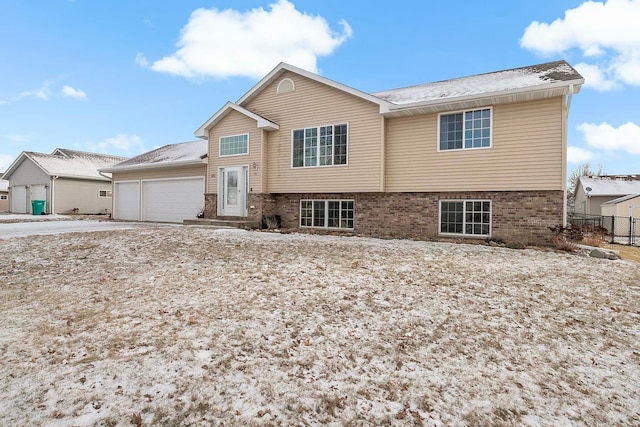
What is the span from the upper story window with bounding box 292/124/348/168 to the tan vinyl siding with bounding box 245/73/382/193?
20 centimetres

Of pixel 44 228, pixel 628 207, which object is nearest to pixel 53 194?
pixel 44 228

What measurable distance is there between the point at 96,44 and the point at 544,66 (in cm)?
1767

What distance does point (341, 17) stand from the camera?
1481 cm

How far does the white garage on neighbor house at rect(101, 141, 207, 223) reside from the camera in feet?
55.6

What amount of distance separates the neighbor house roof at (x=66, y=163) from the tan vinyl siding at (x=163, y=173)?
8.03 meters

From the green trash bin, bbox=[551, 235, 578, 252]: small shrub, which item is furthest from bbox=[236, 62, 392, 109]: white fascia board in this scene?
the green trash bin

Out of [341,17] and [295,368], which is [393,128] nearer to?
[341,17]

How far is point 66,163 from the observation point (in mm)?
26812

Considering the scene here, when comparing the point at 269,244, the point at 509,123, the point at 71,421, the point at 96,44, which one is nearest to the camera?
the point at 71,421

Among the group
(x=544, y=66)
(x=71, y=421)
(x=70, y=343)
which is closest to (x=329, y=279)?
(x=70, y=343)

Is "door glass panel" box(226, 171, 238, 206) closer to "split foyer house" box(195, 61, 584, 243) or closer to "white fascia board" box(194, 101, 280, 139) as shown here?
"split foyer house" box(195, 61, 584, 243)

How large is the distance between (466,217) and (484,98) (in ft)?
12.3

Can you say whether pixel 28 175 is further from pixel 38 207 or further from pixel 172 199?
pixel 172 199

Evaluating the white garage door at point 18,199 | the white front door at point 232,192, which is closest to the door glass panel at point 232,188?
the white front door at point 232,192
